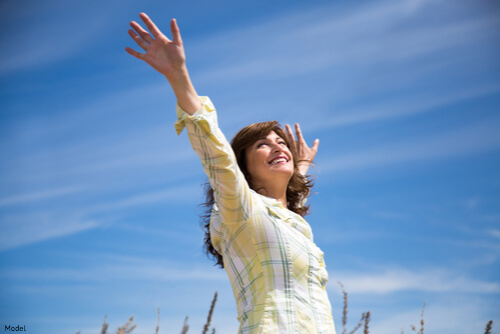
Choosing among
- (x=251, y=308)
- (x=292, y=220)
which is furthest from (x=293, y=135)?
(x=251, y=308)

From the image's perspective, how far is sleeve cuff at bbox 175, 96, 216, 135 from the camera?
2.78 meters

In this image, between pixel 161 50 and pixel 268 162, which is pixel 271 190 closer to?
pixel 268 162

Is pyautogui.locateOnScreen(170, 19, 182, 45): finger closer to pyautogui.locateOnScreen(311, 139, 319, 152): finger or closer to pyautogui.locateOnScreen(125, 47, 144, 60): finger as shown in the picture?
pyautogui.locateOnScreen(125, 47, 144, 60): finger

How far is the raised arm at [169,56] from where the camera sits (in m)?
2.77

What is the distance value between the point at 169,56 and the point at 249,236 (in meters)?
1.18

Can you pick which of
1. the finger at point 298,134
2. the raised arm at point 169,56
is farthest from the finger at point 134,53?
the finger at point 298,134

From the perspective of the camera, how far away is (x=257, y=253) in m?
3.10

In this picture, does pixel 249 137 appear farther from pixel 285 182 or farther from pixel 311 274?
pixel 311 274

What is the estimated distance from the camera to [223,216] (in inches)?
122

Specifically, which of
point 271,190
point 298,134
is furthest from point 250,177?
point 298,134

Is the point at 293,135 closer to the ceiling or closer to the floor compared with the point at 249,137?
closer to the ceiling

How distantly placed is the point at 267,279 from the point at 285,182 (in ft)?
3.58

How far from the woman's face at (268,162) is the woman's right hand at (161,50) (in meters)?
1.33

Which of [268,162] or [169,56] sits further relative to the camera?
[268,162]
